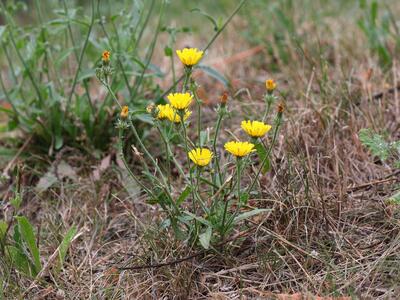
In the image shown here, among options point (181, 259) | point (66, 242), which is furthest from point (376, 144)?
point (66, 242)

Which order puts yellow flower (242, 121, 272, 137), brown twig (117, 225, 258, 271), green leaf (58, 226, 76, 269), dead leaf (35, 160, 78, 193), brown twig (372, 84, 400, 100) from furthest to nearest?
1. brown twig (372, 84, 400, 100)
2. dead leaf (35, 160, 78, 193)
3. green leaf (58, 226, 76, 269)
4. brown twig (117, 225, 258, 271)
5. yellow flower (242, 121, 272, 137)

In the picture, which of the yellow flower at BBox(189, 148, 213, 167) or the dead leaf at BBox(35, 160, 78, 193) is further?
the dead leaf at BBox(35, 160, 78, 193)

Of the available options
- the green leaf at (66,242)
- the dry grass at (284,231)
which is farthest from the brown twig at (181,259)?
the green leaf at (66,242)

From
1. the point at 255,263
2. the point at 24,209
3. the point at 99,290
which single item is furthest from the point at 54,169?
the point at 255,263

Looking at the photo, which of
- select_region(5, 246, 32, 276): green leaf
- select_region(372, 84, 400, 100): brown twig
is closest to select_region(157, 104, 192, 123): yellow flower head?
select_region(5, 246, 32, 276): green leaf

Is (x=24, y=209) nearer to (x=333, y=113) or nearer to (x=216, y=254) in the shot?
(x=216, y=254)

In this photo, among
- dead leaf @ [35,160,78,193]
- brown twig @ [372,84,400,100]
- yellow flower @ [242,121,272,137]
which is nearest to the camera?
yellow flower @ [242,121,272,137]

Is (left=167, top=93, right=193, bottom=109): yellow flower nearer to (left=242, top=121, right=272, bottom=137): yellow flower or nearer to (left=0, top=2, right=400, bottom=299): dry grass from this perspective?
(left=242, top=121, right=272, bottom=137): yellow flower
